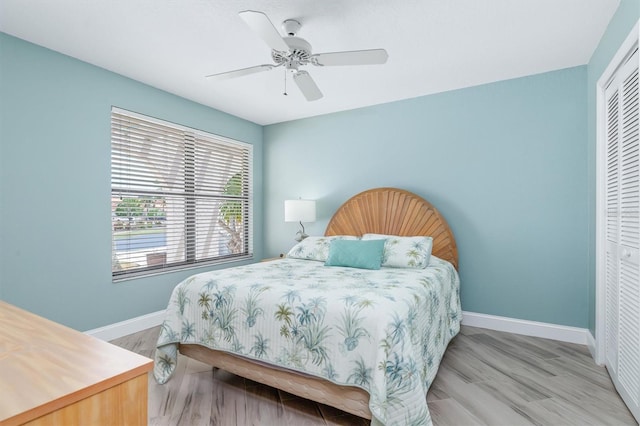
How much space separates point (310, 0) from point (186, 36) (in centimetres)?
104

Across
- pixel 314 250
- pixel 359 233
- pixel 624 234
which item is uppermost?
pixel 624 234

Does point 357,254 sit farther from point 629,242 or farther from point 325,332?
point 629,242

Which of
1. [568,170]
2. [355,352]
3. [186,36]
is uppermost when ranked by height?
[186,36]

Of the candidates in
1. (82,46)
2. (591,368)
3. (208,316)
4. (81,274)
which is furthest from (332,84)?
(591,368)

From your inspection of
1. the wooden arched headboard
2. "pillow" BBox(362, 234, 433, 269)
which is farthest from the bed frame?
"pillow" BBox(362, 234, 433, 269)

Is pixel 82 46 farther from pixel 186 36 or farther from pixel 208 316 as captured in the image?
pixel 208 316

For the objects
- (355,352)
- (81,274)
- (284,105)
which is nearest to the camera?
(355,352)

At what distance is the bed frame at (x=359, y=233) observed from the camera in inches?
72.5

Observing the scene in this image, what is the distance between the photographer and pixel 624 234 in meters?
2.09

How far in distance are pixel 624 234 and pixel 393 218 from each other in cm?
203

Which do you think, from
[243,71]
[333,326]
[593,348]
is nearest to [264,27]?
[243,71]

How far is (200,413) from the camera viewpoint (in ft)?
6.53

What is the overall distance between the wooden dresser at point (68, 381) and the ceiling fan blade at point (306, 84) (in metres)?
2.10

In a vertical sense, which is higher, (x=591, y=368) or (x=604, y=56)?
(x=604, y=56)
